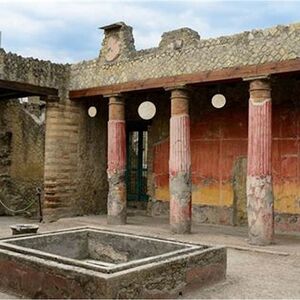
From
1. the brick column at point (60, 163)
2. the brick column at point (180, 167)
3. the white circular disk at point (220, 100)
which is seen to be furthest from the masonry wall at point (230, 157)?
the brick column at point (60, 163)

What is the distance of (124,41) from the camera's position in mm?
10547

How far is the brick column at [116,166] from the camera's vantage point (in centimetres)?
1045

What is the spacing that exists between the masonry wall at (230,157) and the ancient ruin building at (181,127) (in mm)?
22

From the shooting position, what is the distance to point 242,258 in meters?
7.21

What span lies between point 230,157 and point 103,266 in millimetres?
6392

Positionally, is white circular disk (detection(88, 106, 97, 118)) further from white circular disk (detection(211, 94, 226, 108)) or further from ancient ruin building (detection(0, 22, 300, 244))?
white circular disk (detection(211, 94, 226, 108))

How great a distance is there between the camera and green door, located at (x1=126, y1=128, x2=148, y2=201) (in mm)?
13023

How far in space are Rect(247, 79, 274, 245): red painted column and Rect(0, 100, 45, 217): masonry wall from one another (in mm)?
6547

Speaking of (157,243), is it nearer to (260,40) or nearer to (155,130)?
(260,40)

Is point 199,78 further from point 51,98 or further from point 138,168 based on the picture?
point 138,168

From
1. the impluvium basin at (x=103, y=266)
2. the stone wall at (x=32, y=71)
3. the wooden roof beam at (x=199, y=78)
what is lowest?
the impluvium basin at (x=103, y=266)

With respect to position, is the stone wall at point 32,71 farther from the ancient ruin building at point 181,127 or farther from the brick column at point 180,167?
the brick column at point 180,167

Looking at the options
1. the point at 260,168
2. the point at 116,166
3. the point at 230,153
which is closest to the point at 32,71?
the point at 116,166

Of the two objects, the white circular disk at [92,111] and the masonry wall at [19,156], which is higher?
the white circular disk at [92,111]
